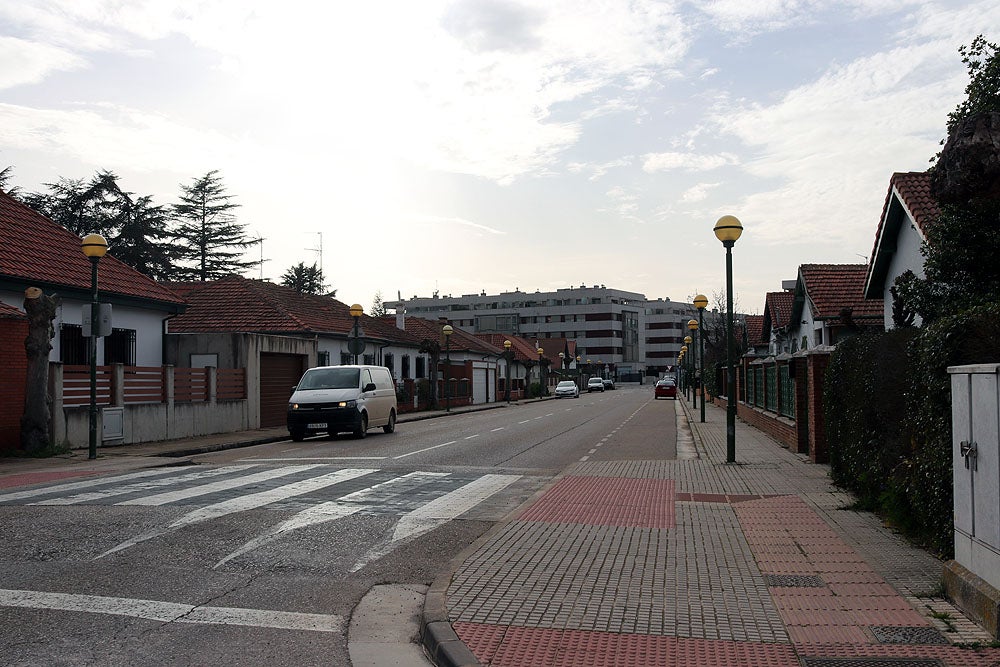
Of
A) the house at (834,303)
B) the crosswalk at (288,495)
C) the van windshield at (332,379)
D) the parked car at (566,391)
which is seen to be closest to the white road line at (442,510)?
the crosswalk at (288,495)

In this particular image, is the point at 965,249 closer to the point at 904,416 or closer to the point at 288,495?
the point at 904,416

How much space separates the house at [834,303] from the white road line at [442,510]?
18.1 m

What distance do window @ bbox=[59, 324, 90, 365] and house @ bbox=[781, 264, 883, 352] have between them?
72.2 ft

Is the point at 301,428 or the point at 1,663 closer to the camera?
the point at 1,663

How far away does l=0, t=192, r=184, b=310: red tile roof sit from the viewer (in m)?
20.4

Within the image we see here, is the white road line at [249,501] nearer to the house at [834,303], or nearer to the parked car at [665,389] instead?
the house at [834,303]

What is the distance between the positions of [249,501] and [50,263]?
46.4 feet

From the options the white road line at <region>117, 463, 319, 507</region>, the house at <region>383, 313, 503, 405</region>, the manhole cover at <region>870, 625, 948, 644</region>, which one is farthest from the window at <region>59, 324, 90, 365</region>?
the house at <region>383, 313, 503, 405</region>

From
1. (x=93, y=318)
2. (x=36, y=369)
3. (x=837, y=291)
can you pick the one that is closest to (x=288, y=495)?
(x=36, y=369)

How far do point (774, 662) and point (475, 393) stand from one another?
177 feet

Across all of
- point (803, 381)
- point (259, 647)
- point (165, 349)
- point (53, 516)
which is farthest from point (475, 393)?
point (259, 647)

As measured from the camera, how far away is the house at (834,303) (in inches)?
1152

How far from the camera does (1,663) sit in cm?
488

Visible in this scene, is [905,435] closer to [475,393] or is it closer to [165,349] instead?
[165,349]
